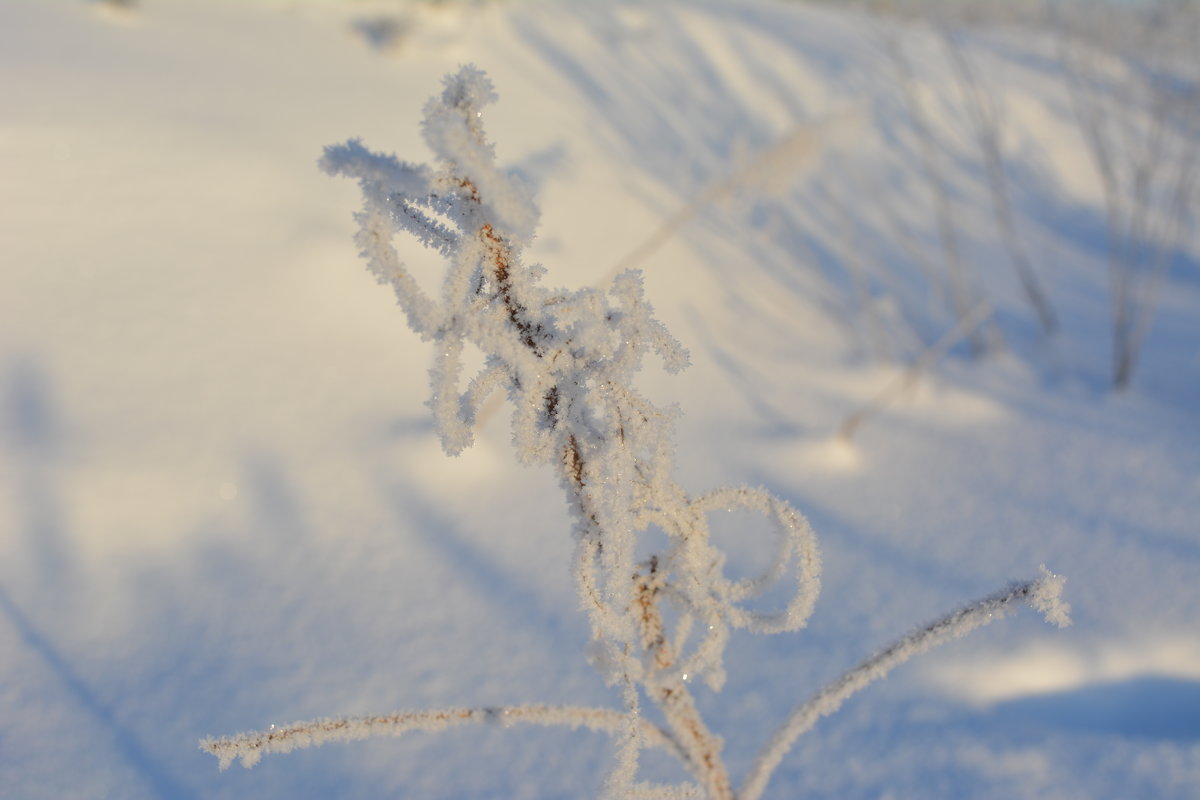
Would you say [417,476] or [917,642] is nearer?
[917,642]

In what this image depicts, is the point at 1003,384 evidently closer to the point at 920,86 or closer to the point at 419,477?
the point at 419,477

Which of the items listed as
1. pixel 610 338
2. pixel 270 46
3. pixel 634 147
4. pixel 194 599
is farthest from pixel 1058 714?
pixel 270 46

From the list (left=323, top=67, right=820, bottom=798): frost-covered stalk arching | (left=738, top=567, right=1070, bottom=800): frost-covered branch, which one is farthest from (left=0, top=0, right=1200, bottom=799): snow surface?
(left=323, top=67, right=820, bottom=798): frost-covered stalk arching

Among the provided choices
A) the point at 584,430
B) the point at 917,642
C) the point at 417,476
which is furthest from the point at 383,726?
the point at 417,476

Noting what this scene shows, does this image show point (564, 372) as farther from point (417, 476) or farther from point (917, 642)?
point (417, 476)

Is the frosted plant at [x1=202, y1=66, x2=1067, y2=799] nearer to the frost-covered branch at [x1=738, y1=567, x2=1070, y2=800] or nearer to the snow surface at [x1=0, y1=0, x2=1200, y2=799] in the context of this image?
the frost-covered branch at [x1=738, y1=567, x2=1070, y2=800]

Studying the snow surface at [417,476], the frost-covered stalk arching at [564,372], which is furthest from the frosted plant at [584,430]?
the snow surface at [417,476]
